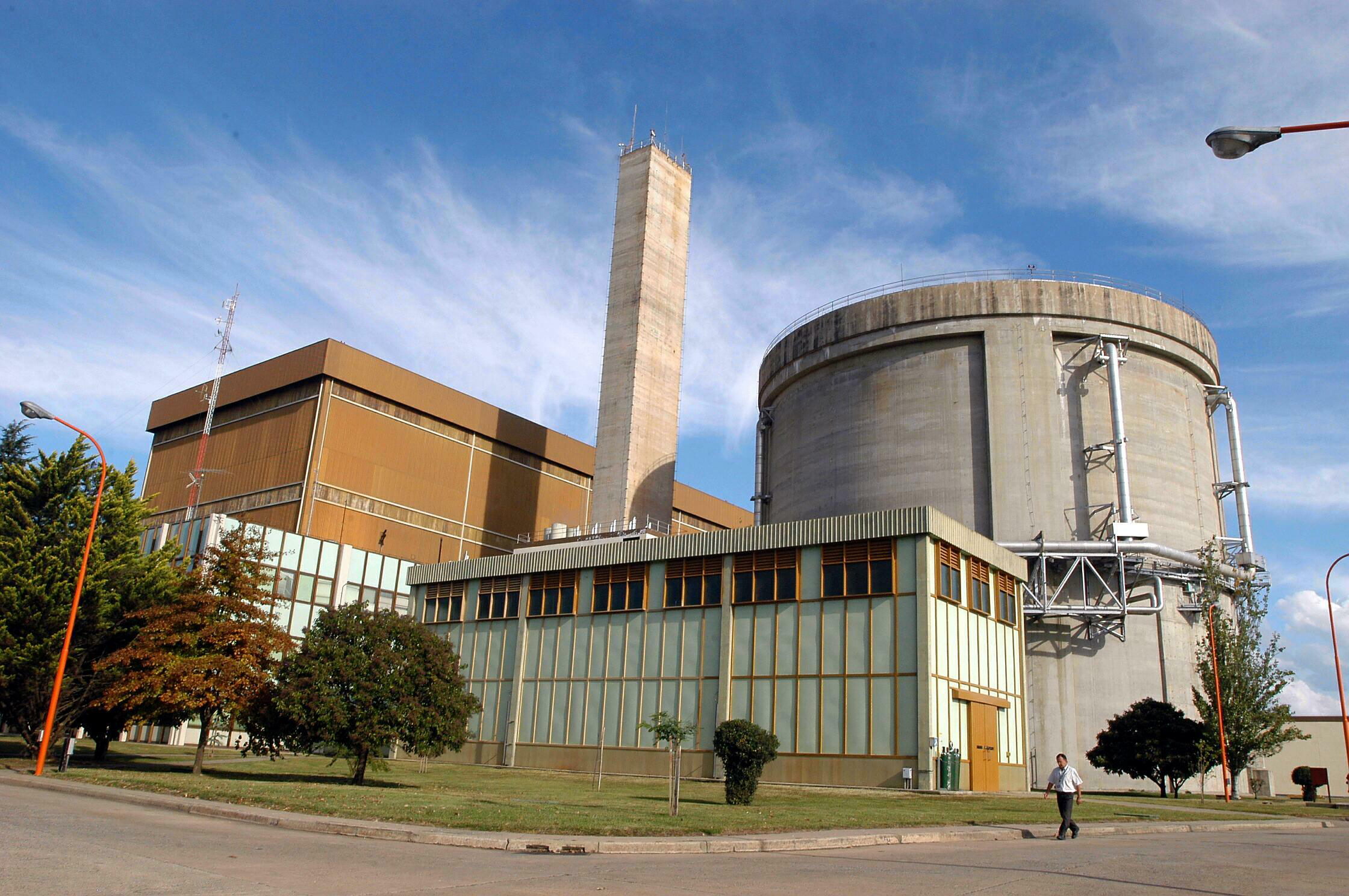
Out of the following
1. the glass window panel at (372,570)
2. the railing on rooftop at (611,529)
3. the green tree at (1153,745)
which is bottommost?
the green tree at (1153,745)

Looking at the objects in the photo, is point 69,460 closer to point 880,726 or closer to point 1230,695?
point 880,726

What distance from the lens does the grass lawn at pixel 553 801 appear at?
18547 millimetres

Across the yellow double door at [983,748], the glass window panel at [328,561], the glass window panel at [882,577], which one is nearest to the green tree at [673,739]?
the glass window panel at [882,577]

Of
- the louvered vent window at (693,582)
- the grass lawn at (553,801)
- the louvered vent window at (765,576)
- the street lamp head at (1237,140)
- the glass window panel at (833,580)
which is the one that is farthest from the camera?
the louvered vent window at (693,582)

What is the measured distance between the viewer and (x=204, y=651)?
33.0 meters

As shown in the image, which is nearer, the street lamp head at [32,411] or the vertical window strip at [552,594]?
the street lamp head at [32,411]

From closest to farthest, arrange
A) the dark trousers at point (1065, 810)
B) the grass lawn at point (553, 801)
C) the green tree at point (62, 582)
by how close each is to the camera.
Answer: the grass lawn at point (553, 801) → the dark trousers at point (1065, 810) → the green tree at point (62, 582)

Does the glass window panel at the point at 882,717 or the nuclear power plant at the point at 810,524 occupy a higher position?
the nuclear power plant at the point at 810,524

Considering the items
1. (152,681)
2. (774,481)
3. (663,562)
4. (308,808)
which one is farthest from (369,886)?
(774,481)

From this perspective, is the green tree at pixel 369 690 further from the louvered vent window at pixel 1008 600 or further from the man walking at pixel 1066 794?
the louvered vent window at pixel 1008 600

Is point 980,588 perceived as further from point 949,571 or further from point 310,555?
point 310,555

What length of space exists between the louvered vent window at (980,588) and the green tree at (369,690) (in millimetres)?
20092

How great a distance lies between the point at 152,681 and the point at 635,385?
118 ft

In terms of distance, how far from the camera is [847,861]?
1453 centimetres
